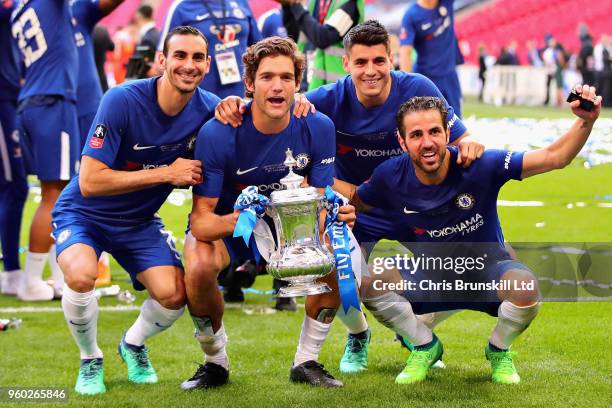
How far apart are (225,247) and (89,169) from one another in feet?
2.46

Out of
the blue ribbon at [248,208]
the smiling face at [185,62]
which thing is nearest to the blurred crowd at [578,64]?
the smiling face at [185,62]

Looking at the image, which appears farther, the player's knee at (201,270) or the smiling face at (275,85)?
the player's knee at (201,270)

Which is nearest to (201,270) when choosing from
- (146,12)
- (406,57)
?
(406,57)

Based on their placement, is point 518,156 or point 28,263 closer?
point 518,156

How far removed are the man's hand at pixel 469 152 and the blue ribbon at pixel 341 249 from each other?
0.64 metres

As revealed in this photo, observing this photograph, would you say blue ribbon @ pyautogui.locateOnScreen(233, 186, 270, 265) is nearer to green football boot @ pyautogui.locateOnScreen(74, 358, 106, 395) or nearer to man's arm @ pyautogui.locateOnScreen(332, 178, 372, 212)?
man's arm @ pyautogui.locateOnScreen(332, 178, 372, 212)

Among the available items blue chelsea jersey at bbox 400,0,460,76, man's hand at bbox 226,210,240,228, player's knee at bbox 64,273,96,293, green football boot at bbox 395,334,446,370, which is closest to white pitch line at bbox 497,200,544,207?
blue chelsea jersey at bbox 400,0,460,76

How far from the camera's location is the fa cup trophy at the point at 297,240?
4.64 m

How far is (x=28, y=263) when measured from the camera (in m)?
7.54

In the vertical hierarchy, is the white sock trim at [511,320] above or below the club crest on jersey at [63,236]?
below

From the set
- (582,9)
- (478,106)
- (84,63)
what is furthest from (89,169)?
(582,9)

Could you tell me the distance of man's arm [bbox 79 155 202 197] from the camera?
5.07 metres

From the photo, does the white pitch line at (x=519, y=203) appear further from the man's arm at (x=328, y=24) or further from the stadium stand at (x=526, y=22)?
the stadium stand at (x=526, y=22)

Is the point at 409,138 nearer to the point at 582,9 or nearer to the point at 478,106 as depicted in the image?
the point at 478,106
